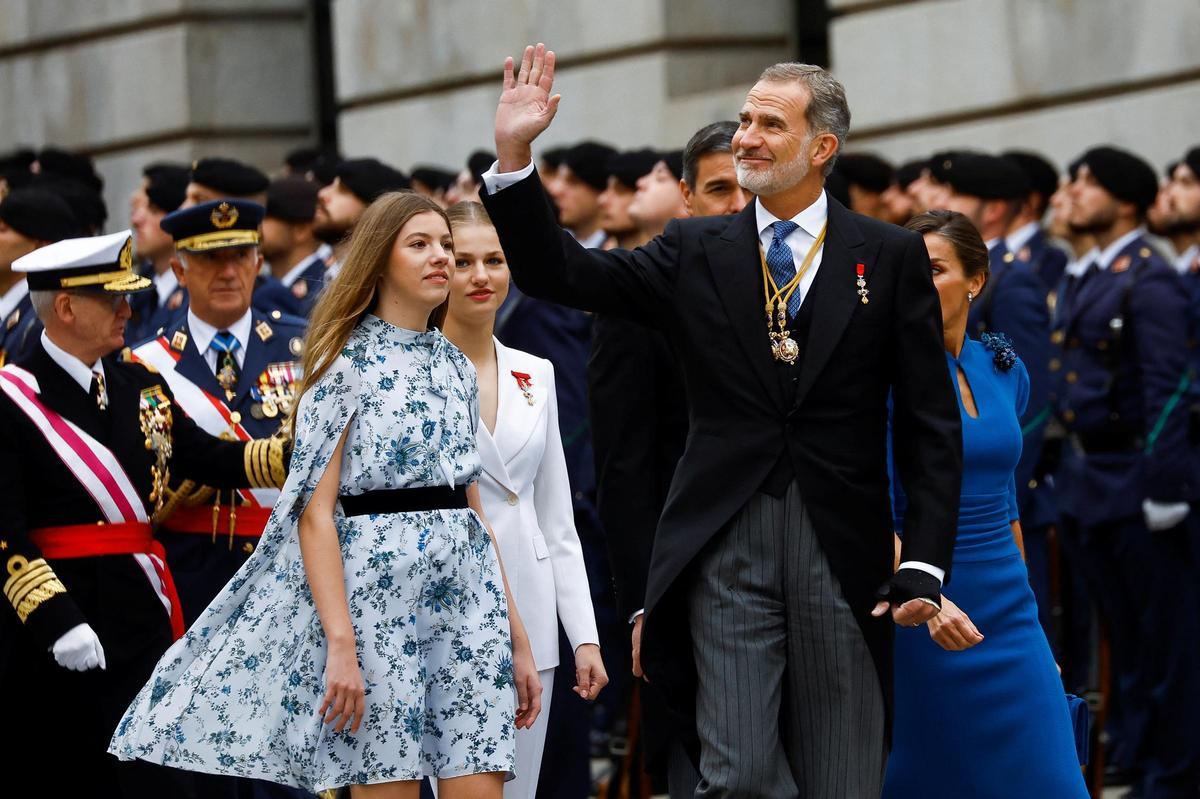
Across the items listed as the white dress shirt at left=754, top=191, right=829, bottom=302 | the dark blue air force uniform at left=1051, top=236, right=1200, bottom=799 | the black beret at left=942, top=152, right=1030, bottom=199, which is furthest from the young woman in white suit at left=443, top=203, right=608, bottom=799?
the black beret at left=942, top=152, right=1030, bottom=199

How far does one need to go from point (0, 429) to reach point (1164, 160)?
6.86m

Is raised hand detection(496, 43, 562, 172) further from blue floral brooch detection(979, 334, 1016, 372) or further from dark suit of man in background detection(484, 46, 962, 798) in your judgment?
blue floral brooch detection(979, 334, 1016, 372)

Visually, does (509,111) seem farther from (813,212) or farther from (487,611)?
(487,611)

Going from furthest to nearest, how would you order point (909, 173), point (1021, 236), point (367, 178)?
1. point (909, 173)
2. point (367, 178)
3. point (1021, 236)

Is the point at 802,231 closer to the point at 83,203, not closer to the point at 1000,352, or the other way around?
the point at 1000,352

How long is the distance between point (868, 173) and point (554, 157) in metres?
1.73

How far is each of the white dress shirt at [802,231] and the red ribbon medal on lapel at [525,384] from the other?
1313mm

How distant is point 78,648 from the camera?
20.5ft

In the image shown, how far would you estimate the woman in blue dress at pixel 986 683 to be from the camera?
5977mm

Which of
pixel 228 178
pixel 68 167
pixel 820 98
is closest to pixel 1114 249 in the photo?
pixel 228 178

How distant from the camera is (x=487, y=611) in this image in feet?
18.5

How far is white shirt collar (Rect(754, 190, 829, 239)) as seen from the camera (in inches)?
212

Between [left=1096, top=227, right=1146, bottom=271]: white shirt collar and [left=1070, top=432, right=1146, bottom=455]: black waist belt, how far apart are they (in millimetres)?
707

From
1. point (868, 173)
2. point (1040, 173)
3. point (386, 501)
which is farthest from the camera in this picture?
point (868, 173)
